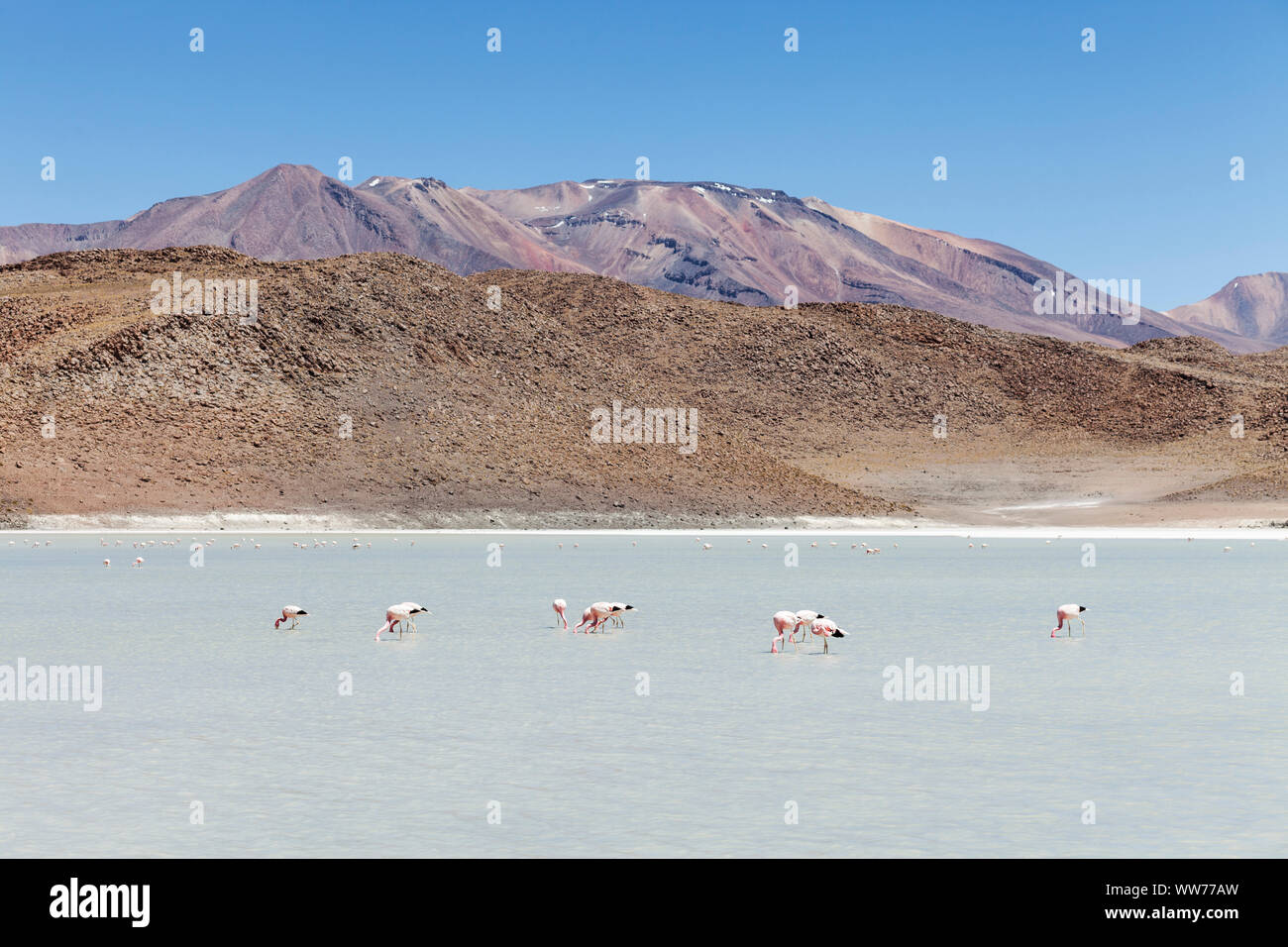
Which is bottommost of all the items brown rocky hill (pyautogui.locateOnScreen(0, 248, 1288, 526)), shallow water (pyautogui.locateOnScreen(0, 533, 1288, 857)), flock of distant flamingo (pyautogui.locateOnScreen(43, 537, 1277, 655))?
shallow water (pyautogui.locateOnScreen(0, 533, 1288, 857))

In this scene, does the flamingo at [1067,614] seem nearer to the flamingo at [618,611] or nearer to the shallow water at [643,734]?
the shallow water at [643,734]

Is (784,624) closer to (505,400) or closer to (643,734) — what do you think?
(643,734)

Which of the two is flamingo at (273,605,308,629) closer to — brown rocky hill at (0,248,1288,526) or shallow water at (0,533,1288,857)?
shallow water at (0,533,1288,857)

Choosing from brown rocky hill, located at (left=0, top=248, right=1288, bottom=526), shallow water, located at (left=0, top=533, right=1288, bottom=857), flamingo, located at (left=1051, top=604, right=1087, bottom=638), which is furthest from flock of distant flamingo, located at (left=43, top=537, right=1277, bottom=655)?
brown rocky hill, located at (left=0, top=248, right=1288, bottom=526)

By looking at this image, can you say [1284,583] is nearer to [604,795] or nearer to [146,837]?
[604,795]
